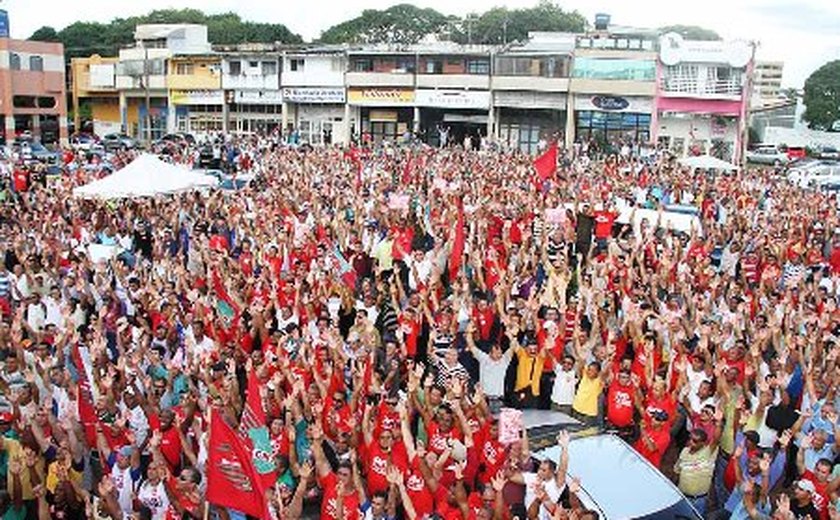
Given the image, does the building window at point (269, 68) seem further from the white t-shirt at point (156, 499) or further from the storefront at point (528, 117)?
the white t-shirt at point (156, 499)

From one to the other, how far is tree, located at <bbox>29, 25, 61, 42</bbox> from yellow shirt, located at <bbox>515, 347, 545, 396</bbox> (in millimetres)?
84059

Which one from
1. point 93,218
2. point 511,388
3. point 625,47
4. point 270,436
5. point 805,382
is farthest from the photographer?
point 625,47

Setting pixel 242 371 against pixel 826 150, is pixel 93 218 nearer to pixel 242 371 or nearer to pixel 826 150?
pixel 242 371

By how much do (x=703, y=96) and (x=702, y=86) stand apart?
538mm

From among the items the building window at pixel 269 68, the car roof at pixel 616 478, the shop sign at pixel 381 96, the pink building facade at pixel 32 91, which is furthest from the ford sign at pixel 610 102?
the car roof at pixel 616 478

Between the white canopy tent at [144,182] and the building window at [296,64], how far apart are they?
36.1 metres

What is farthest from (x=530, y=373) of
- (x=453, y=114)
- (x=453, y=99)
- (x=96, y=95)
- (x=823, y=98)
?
(x=823, y=98)

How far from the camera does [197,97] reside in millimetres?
54688

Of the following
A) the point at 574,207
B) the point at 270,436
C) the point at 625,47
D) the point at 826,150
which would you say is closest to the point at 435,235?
the point at 574,207

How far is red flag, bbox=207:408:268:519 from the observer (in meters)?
5.57

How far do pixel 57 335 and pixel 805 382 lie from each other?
24.0 feet

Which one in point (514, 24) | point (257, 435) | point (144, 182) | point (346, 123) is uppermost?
point (514, 24)

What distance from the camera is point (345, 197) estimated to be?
18.4 metres

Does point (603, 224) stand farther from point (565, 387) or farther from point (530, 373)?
point (565, 387)
